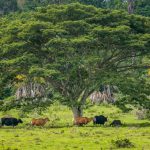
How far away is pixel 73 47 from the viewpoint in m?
39.0

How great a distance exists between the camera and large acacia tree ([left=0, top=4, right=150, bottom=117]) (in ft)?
126

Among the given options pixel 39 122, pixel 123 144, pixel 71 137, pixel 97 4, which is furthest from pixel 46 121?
pixel 97 4

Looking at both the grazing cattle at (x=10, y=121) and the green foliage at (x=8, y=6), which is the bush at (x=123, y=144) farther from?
the green foliage at (x=8, y=6)

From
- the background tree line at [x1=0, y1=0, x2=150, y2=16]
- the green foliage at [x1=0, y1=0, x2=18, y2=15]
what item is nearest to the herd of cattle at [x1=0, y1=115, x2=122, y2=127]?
the background tree line at [x1=0, y1=0, x2=150, y2=16]

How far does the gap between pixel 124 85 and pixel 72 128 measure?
5168 millimetres

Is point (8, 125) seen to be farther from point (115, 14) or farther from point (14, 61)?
point (115, 14)

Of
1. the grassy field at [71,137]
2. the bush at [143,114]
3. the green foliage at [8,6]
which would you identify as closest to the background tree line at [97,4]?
the green foliage at [8,6]

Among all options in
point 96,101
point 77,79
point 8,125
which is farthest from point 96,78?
point 96,101

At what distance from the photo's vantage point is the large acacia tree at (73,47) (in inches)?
1515

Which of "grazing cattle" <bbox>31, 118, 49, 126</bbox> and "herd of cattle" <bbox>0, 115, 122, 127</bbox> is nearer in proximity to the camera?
"herd of cattle" <bbox>0, 115, 122, 127</bbox>

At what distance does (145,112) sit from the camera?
4550 centimetres

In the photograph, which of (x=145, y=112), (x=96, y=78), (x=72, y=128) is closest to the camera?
(x=72, y=128)

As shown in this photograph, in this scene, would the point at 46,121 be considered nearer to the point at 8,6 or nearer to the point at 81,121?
the point at 81,121

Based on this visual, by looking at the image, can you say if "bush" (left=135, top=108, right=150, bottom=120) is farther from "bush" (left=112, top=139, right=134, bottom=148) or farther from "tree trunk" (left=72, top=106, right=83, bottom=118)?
"bush" (left=112, top=139, right=134, bottom=148)
